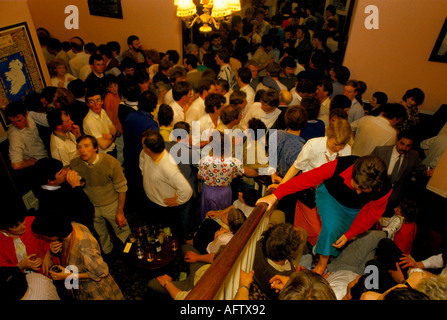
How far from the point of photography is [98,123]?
3.73 m

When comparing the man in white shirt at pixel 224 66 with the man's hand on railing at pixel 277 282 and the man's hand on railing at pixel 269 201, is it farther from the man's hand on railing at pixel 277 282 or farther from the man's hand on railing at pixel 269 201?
the man's hand on railing at pixel 277 282

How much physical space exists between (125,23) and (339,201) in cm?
756

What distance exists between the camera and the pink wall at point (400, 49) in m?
4.79

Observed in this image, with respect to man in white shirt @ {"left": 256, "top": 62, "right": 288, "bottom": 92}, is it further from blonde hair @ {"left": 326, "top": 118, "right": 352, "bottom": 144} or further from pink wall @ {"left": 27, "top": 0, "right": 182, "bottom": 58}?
pink wall @ {"left": 27, "top": 0, "right": 182, "bottom": 58}

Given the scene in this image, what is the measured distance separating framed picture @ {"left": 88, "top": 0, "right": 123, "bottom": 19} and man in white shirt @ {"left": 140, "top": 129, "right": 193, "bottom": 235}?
589 cm

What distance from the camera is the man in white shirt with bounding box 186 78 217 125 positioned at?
14.0 feet

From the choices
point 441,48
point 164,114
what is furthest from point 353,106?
point 164,114

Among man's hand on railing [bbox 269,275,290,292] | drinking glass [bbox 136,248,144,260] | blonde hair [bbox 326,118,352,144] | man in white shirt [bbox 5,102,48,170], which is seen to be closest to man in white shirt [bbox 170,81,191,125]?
man in white shirt [bbox 5,102,48,170]

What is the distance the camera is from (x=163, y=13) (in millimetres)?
6859
